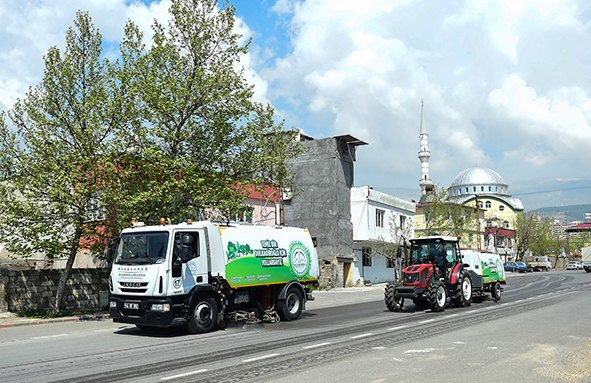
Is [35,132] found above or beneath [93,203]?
above

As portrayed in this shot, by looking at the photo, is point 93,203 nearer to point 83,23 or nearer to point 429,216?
point 83,23

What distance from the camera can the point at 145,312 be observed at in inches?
492

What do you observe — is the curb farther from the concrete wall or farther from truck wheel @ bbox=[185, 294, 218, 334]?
the concrete wall

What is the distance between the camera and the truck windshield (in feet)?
42.2

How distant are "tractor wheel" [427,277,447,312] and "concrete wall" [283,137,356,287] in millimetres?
21288

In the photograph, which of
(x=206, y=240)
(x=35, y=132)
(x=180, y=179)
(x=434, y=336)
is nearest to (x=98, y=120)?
(x=35, y=132)

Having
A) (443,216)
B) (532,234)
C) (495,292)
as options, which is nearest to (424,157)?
(532,234)

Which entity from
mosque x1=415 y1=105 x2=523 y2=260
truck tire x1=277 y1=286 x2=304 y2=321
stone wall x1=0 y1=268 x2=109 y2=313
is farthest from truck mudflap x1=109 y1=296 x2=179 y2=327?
mosque x1=415 y1=105 x2=523 y2=260

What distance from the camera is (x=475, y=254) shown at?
68.4ft

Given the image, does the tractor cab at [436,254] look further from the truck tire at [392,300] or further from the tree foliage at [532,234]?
the tree foliage at [532,234]

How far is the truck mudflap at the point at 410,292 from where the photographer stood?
1684 centimetres

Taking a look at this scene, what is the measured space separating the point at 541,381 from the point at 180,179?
587 inches

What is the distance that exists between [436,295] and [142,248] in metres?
9.57


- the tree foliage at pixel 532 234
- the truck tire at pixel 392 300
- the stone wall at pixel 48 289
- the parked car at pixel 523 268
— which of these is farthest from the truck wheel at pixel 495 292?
the tree foliage at pixel 532 234
